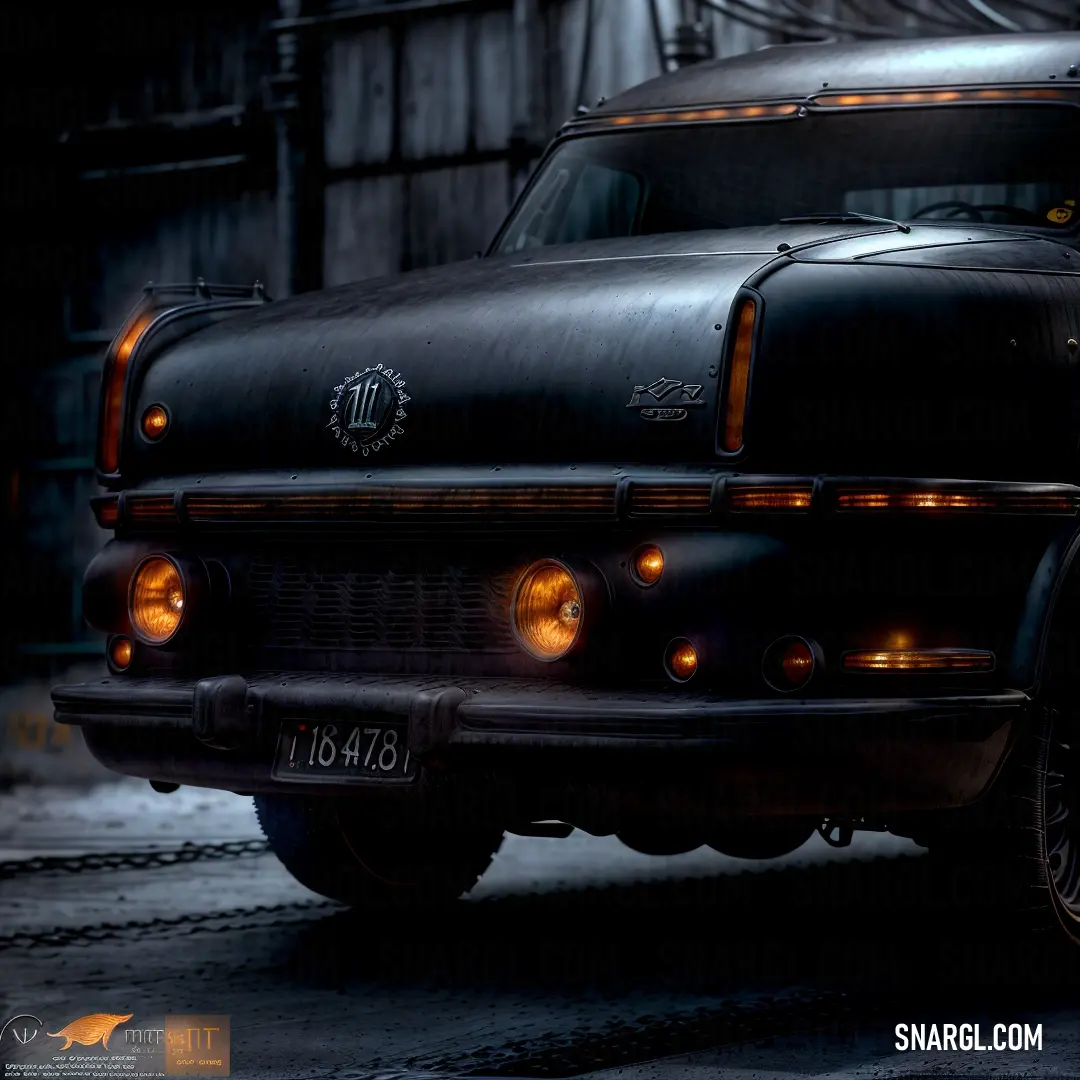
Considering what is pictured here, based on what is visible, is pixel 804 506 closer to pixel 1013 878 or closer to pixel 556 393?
pixel 556 393

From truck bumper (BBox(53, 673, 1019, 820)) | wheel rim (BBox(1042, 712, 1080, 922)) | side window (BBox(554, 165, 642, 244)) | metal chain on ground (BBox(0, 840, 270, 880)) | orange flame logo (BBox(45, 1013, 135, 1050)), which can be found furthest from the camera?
metal chain on ground (BBox(0, 840, 270, 880))

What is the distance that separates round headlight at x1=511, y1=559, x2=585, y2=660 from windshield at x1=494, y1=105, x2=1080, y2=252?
1596 mm

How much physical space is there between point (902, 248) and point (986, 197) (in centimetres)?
96

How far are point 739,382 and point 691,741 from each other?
807mm

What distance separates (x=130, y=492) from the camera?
259 inches

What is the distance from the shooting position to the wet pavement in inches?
224

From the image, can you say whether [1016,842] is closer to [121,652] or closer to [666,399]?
[666,399]

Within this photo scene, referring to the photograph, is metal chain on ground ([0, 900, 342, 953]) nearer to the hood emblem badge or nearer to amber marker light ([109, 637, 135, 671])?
amber marker light ([109, 637, 135, 671])

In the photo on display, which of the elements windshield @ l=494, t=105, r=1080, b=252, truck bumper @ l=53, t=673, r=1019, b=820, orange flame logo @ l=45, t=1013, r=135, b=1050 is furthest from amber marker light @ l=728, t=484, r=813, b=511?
orange flame logo @ l=45, t=1013, r=135, b=1050

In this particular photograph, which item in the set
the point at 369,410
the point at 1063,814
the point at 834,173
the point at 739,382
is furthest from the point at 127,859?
the point at 739,382

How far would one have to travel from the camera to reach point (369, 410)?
243 inches

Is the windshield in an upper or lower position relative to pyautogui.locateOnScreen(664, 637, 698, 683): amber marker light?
upper

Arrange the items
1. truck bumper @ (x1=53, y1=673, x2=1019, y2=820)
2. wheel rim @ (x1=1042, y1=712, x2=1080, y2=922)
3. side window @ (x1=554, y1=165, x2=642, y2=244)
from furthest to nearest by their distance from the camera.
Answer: side window @ (x1=554, y1=165, x2=642, y2=244) < wheel rim @ (x1=1042, y1=712, x2=1080, y2=922) < truck bumper @ (x1=53, y1=673, x2=1019, y2=820)

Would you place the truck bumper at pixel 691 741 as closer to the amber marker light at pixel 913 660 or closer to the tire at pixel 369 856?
the amber marker light at pixel 913 660
